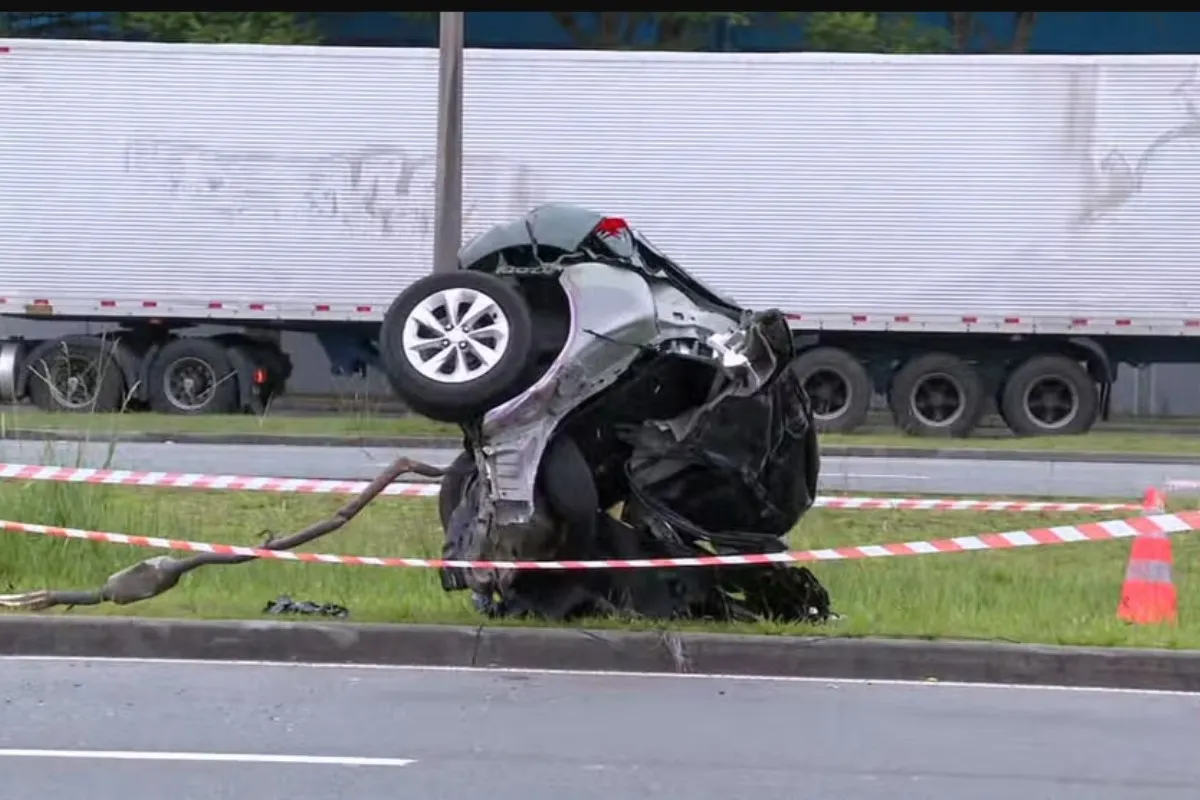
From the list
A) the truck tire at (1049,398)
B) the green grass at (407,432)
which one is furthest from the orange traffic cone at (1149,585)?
the truck tire at (1049,398)

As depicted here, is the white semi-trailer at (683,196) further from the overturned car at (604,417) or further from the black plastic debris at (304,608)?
the overturned car at (604,417)

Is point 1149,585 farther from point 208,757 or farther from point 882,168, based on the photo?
point 882,168

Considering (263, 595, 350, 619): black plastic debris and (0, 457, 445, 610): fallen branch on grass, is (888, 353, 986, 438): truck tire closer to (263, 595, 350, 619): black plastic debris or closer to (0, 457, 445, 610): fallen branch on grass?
(0, 457, 445, 610): fallen branch on grass

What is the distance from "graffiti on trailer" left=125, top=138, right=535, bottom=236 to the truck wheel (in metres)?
1.76

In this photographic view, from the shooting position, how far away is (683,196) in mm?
24578

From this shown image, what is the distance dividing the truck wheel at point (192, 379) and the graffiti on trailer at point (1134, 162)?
10811 mm

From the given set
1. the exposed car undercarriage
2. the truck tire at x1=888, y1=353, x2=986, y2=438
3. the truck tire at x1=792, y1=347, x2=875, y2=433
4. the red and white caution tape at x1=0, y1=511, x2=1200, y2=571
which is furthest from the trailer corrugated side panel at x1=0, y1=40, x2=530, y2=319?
the exposed car undercarriage

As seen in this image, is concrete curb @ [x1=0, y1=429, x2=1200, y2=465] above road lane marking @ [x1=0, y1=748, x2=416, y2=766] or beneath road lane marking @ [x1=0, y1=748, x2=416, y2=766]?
beneath

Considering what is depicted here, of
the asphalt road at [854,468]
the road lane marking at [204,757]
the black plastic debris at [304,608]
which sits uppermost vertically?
the black plastic debris at [304,608]

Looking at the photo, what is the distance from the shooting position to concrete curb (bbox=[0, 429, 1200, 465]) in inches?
822

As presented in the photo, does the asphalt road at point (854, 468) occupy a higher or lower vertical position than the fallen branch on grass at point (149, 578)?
lower

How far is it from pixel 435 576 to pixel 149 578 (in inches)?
63.5

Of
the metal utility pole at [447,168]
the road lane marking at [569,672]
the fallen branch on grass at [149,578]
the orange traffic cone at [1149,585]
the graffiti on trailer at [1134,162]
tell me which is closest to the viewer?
the road lane marking at [569,672]

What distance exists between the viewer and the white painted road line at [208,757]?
7035 mm
